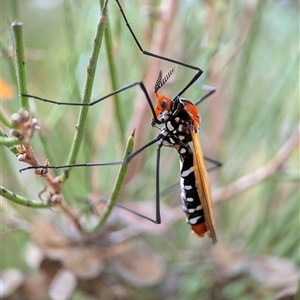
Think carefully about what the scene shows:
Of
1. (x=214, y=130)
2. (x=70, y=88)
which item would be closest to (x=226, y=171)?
(x=214, y=130)

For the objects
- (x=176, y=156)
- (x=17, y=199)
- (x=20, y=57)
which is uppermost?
(x=20, y=57)

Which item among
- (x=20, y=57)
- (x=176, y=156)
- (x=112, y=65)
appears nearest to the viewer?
(x=20, y=57)

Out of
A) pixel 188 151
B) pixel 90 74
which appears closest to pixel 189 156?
pixel 188 151

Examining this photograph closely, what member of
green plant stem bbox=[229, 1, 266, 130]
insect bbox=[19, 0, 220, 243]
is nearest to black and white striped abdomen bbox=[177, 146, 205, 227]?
insect bbox=[19, 0, 220, 243]

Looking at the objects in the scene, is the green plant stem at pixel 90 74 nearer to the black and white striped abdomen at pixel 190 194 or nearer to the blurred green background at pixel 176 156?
the blurred green background at pixel 176 156

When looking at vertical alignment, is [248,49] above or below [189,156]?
above

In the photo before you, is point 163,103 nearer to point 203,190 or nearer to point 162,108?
point 162,108
